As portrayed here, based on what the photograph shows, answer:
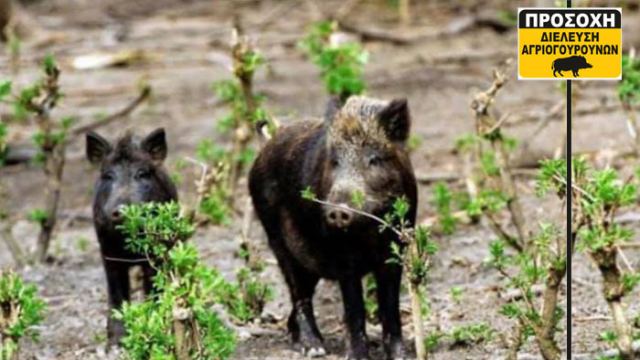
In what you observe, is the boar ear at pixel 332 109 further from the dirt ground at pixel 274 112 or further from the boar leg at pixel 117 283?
the boar leg at pixel 117 283

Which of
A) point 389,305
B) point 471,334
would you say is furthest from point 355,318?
point 471,334

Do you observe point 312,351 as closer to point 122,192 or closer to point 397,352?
point 397,352

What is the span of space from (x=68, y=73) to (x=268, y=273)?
10.6 metres

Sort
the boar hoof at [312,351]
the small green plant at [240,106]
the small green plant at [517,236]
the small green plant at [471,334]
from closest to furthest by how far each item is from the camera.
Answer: the small green plant at [517,236], the small green plant at [471,334], the boar hoof at [312,351], the small green plant at [240,106]

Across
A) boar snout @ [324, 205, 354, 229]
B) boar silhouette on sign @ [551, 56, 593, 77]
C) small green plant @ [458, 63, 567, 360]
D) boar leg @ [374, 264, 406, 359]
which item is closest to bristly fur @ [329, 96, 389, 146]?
boar snout @ [324, 205, 354, 229]

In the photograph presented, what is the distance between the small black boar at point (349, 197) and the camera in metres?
8.19

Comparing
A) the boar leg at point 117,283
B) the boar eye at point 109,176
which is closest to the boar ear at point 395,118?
the boar eye at point 109,176

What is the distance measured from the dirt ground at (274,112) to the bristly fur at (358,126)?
111 centimetres

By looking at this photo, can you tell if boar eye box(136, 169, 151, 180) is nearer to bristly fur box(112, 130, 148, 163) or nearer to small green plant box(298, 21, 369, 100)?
bristly fur box(112, 130, 148, 163)

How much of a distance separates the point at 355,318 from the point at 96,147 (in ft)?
6.63

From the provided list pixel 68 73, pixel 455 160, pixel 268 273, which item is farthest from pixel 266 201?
pixel 68 73

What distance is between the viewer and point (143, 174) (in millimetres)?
9258

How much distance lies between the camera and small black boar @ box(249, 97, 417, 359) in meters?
8.19

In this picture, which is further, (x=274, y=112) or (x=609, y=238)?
(x=274, y=112)
